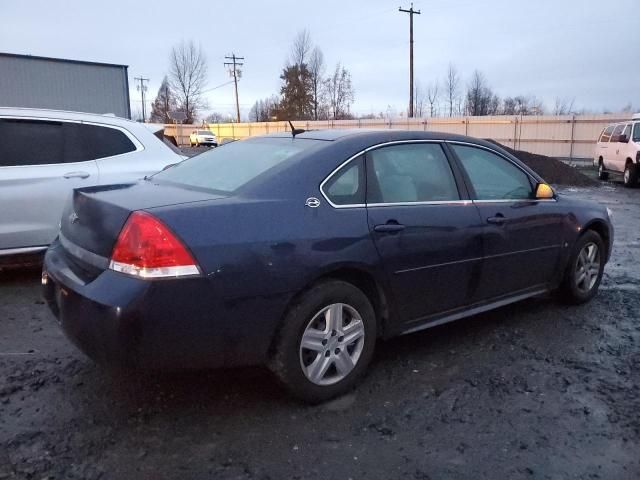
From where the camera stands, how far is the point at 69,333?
2.88m

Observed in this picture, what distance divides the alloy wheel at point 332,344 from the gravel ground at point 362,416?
0.18 meters

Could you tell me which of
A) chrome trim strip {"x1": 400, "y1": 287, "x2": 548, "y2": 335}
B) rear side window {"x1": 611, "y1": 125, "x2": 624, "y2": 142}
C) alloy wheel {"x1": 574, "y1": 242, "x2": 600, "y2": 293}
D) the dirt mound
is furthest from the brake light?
rear side window {"x1": 611, "y1": 125, "x2": 624, "y2": 142}

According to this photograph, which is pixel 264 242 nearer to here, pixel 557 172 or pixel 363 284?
pixel 363 284

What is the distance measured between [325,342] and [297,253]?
0.56 m

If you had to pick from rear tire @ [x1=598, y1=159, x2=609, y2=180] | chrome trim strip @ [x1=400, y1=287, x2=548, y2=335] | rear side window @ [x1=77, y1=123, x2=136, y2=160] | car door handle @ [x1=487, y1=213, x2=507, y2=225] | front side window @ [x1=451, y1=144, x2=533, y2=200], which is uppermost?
rear side window @ [x1=77, y1=123, x2=136, y2=160]

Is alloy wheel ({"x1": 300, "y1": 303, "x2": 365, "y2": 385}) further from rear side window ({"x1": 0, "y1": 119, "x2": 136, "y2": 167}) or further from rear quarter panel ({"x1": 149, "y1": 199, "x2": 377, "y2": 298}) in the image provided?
rear side window ({"x1": 0, "y1": 119, "x2": 136, "y2": 167})

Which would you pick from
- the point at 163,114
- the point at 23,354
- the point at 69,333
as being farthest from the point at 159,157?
the point at 163,114

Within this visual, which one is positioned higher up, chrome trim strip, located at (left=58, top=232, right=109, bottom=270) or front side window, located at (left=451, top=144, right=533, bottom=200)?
front side window, located at (left=451, top=144, right=533, bottom=200)

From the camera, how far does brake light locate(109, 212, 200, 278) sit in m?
2.62

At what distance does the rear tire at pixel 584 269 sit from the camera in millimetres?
4746

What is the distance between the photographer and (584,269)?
4.89 metres

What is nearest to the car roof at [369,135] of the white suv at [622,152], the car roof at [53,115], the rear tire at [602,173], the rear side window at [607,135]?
the car roof at [53,115]

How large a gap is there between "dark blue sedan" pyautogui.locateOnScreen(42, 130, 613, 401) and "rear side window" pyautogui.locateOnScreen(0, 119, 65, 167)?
2.01m

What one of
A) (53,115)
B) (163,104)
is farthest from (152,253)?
(163,104)
